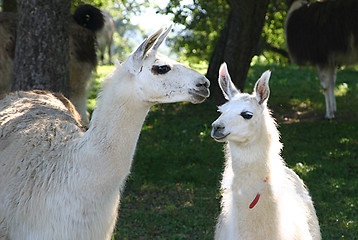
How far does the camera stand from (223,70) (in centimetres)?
399

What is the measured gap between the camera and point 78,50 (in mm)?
7516

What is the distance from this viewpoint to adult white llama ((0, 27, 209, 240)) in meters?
3.40

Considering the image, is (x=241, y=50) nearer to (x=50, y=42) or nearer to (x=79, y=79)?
(x=79, y=79)

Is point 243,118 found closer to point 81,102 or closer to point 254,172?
point 254,172

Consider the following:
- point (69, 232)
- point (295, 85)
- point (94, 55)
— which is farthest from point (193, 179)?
point (295, 85)

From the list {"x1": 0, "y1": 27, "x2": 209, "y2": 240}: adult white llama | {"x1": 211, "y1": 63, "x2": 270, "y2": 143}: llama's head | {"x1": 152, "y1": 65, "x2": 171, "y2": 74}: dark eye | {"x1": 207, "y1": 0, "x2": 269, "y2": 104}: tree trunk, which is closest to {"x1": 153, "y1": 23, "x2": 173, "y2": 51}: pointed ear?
{"x1": 0, "y1": 27, "x2": 209, "y2": 240}: adult white llama

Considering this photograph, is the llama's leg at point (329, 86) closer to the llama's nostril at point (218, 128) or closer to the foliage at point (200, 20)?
the foliage at point (200, 20)

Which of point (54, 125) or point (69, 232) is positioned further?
point (54, 125)

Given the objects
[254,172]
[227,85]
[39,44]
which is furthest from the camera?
[39,44]

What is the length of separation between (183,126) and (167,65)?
5.37 meters

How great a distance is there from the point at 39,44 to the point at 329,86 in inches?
217

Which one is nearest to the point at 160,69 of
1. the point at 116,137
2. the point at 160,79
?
the point at 160,79

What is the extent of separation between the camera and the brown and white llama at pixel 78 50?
708cm

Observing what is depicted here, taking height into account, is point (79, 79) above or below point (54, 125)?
below
